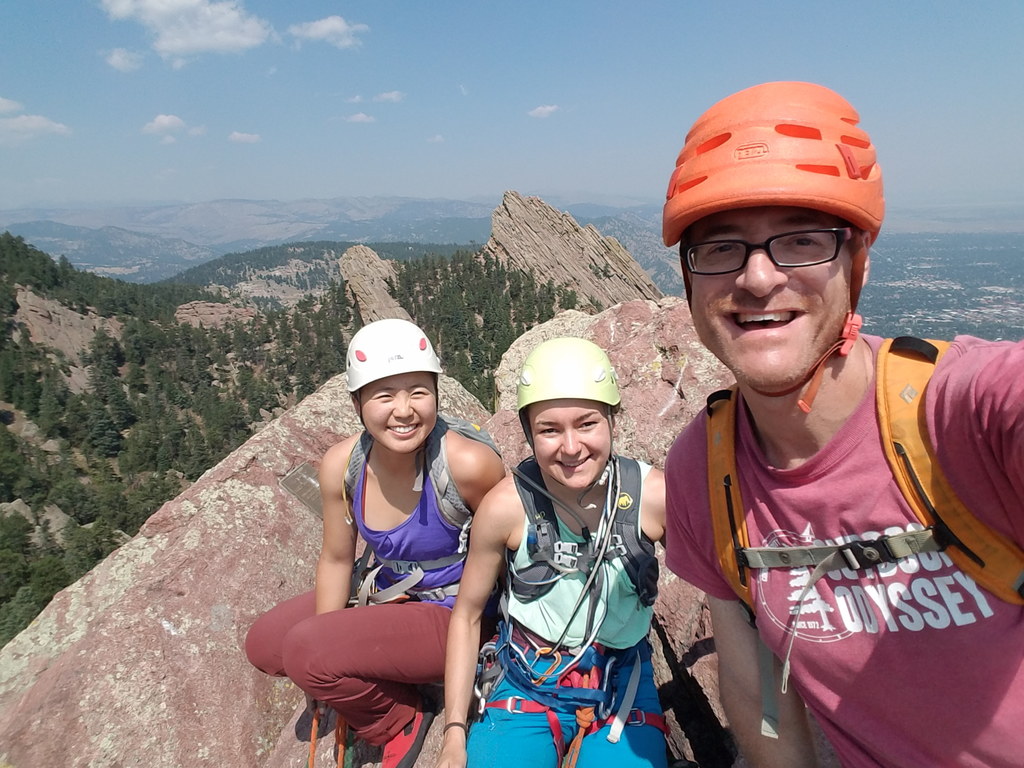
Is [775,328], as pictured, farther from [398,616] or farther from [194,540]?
[194,540]

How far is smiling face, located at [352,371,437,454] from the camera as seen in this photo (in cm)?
352

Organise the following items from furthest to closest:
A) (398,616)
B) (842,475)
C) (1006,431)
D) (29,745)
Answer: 1. (29,745)
2. (398,616)
3. (842,475)
4. (1006,431)

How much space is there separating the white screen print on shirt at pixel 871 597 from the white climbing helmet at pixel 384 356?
251 centimetres

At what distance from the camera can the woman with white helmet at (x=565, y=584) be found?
2988mm

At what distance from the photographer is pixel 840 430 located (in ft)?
5.24

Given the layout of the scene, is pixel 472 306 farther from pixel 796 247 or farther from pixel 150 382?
pixel 796 247

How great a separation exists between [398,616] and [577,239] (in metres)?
71.2

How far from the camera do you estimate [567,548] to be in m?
3.07

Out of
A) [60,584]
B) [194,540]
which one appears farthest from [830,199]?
[60,584]

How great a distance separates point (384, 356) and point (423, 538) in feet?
4.18

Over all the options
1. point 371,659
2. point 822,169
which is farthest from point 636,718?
point 822,169

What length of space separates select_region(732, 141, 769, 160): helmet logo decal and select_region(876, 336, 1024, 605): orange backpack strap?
0.68m

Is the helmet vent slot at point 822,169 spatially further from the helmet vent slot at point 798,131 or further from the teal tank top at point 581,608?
the teal tank top at point 581,608

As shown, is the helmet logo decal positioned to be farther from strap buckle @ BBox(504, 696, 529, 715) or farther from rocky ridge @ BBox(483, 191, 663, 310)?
rocky ridge @ BBox(483, 191, 663, 310)
